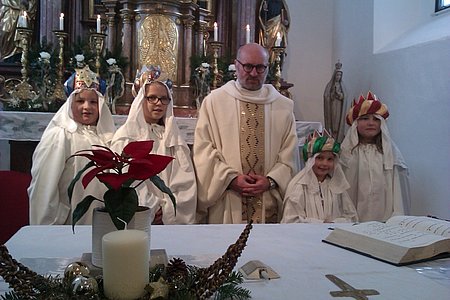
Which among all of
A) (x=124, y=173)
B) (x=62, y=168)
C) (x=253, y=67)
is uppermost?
(x=253, y=67)

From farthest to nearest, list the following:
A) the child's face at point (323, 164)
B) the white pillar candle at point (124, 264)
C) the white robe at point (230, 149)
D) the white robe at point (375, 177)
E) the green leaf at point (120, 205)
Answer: the white robe at point (375, 177), the white robe at point (230, 149), the child's face at point (323, 164), the green leaf at point (120, 205), the white pillar candle at point (124, 264)

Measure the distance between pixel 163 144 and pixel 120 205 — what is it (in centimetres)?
249

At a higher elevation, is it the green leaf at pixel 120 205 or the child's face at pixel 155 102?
the child's face at pixel 155 102

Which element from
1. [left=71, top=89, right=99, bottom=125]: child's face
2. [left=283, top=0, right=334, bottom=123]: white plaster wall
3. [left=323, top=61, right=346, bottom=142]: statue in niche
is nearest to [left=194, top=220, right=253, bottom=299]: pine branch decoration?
[left=71, top=89, right=99, bottom=125]: child's face

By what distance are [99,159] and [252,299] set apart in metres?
0.61

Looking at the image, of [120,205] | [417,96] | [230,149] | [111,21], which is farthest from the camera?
[111,21]

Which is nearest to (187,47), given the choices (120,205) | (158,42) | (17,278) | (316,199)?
(158,42)

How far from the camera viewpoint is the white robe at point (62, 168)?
3738 millimetres

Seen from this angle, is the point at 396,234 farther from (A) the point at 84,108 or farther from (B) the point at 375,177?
(A) the point at 84,108

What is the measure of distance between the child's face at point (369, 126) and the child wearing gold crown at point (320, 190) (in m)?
0.64

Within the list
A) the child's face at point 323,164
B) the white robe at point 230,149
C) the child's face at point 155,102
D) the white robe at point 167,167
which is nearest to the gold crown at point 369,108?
the white robe at point 230,149

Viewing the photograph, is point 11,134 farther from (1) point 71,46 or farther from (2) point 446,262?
(2) point 446,262

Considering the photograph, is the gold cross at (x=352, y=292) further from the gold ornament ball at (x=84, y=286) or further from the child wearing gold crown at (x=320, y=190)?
the child wearing gold crown at (x=320, y=190)

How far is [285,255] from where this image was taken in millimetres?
2020
